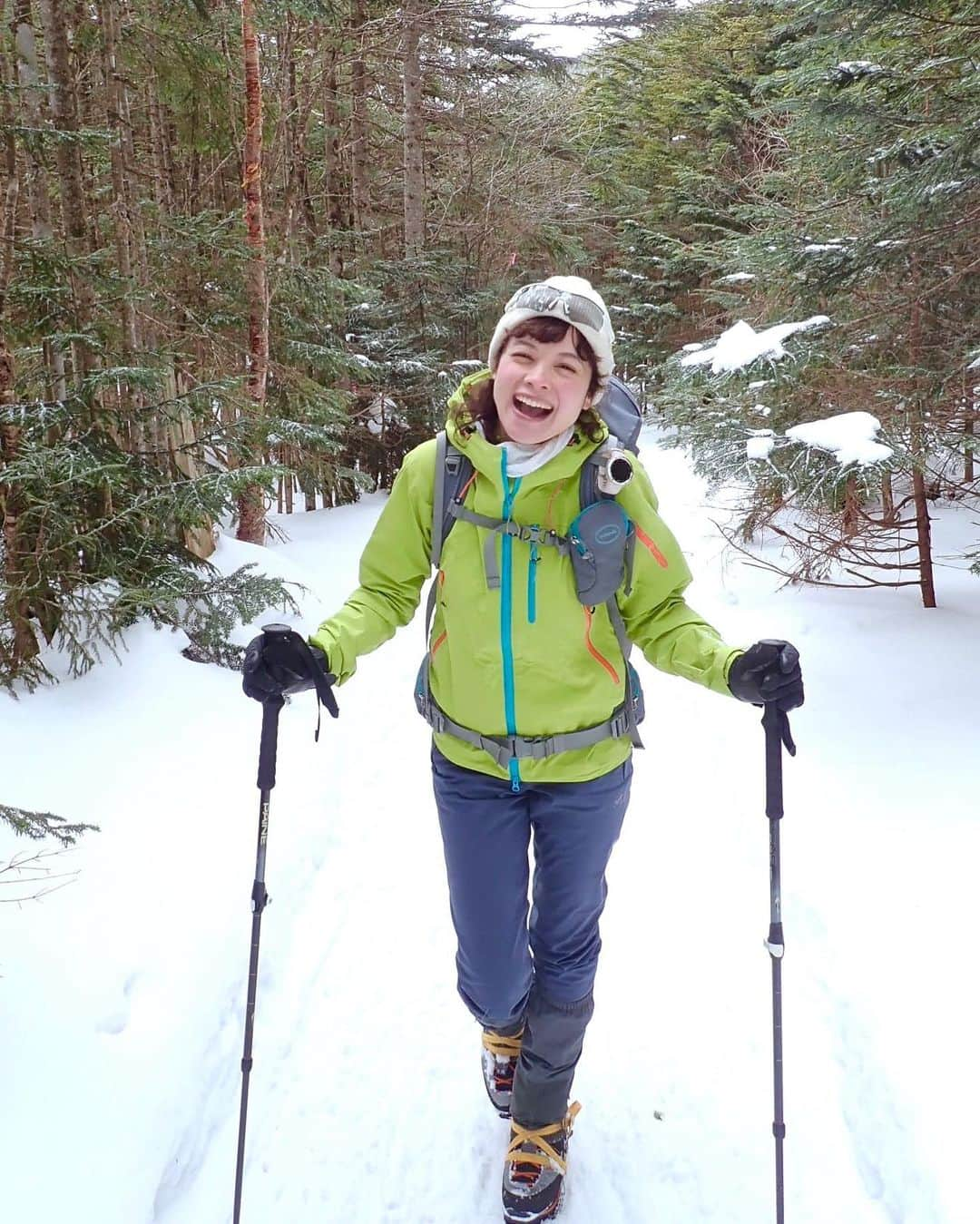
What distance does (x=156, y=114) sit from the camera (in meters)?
8.67

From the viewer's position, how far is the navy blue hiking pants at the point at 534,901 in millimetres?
2201

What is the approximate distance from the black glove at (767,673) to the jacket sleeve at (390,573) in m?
0.90

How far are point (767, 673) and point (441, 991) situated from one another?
208 cm

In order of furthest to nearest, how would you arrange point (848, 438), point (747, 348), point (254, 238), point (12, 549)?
point (254, 238), point (747, 348), point (848, 438), point (12, 549)

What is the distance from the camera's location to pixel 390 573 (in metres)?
2.27

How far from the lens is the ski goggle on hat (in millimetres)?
2016

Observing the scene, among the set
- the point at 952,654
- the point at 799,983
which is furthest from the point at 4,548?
the point at 952,654

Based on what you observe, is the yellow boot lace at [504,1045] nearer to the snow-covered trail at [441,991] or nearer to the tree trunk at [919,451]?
the snow-covered trail at [441,991]

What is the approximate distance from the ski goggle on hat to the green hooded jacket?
0.18 m

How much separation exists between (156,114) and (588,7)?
1104cm

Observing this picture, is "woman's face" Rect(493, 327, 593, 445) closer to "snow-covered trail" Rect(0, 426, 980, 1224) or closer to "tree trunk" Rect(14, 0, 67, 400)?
"snow-covered trail" Rect(0, 426, 980, 1224)

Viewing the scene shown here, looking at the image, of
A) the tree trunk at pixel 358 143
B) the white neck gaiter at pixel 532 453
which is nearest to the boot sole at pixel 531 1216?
the white neck gaiter at pixel 532 453

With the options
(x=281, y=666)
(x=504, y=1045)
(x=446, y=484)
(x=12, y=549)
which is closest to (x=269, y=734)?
(x=281, y=666)

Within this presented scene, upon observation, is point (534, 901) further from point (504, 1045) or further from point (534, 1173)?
point (534, 1173)
